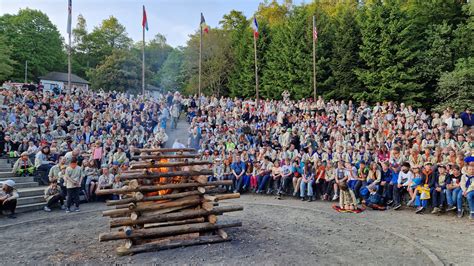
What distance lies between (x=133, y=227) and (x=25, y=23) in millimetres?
65173

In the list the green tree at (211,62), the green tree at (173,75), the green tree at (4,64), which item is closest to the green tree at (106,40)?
the green tree at (173,75)

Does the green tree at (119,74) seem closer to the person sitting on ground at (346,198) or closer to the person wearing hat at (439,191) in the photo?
the person sitting on ground at (346,198)

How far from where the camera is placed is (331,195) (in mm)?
14430

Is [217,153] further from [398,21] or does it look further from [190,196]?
[398,21]

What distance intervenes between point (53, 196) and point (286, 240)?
8.56 metres

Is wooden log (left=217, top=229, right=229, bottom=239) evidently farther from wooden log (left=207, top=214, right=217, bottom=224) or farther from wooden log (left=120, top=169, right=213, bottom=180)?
wooden log (left=120, top=169, right=213, bottom=180)

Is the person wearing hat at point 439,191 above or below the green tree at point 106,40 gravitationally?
below

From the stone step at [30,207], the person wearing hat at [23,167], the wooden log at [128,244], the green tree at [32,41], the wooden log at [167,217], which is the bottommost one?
the stone step at [30,207]

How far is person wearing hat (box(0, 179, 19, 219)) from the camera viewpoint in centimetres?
1131

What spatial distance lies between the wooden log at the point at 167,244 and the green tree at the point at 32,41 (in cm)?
5827

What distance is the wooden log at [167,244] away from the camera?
7.64 metres

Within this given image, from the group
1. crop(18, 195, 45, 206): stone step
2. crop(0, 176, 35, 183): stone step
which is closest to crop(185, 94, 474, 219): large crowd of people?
crop(18, 195, 45, 206): stone step

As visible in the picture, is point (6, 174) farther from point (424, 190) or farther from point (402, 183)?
point (424, 190)

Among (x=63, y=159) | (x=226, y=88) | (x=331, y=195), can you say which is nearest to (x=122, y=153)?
(x=63, y=159)
